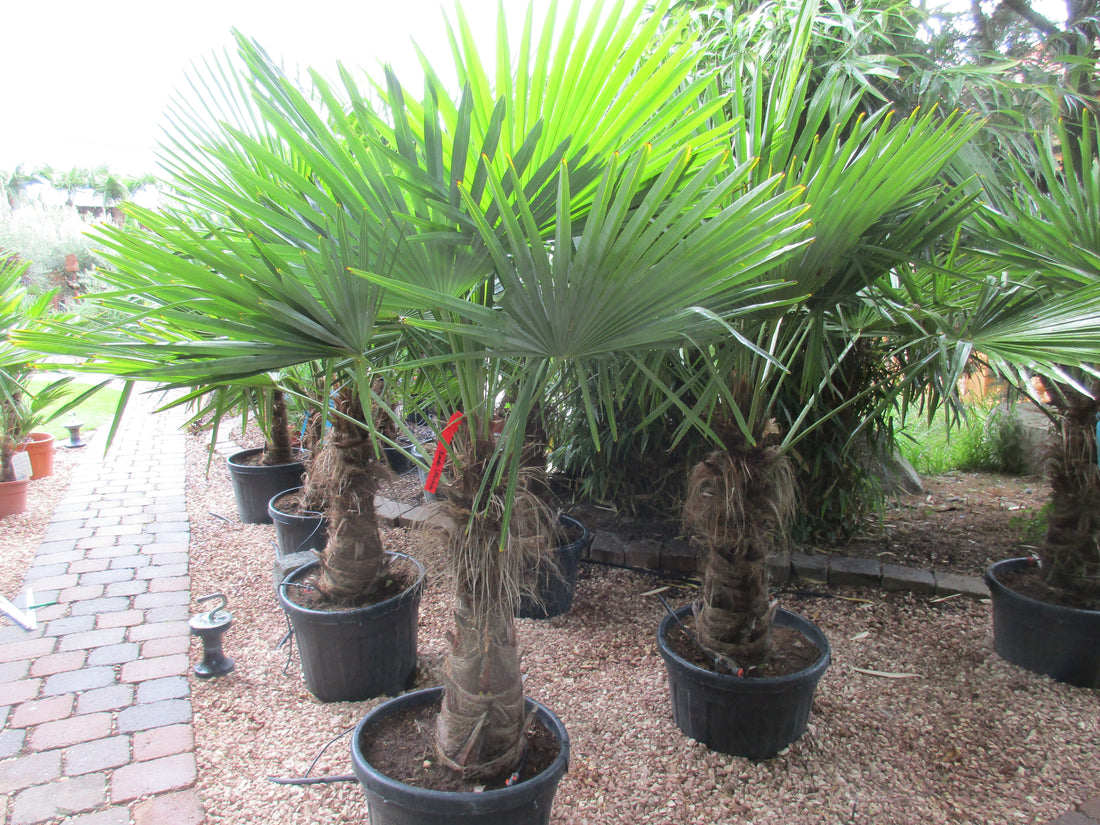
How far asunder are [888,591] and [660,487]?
3.98 ft

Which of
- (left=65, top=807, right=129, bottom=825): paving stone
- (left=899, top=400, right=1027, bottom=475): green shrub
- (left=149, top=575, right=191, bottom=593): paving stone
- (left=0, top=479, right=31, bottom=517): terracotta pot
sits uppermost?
(left=899, top=400, right=1027, bottom=475): green shrub

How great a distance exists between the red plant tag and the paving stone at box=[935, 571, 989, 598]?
8.70ft

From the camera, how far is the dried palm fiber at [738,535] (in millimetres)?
1828

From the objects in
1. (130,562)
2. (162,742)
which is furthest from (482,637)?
(130,562)

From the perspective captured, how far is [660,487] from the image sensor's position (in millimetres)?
3639

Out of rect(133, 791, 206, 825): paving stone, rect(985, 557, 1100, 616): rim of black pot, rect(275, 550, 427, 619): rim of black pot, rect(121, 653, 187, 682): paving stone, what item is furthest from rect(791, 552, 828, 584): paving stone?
rect(121, 653, 187, 682): paving stone

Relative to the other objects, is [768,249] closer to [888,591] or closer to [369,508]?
[369,508]

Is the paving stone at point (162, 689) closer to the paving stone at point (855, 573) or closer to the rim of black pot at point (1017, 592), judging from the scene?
the paving stone at point (855, 573)

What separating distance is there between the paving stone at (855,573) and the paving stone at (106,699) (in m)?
2.97

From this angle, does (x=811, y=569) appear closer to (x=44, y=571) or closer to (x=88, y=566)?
(x=88, y=566)

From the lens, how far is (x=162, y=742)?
2035 millimetres

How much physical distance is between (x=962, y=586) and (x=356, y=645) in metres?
2.67

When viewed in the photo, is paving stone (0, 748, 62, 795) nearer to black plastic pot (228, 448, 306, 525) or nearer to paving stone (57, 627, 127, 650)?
paving stone (57, 627, 127, 650)

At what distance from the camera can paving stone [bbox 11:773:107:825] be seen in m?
1.74
